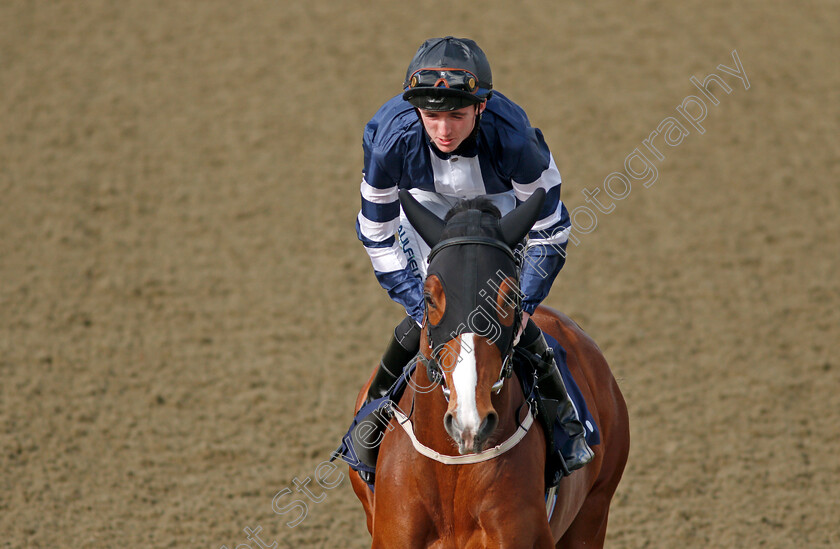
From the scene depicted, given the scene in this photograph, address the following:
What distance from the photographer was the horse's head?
3.01m

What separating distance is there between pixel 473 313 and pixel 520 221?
1.45 feet

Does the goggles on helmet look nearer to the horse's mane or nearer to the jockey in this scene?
the jockey

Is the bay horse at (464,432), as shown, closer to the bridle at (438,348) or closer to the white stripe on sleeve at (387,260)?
the bridle at (438,348)

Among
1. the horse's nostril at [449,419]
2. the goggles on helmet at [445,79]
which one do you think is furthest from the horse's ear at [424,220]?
the horse's nostril at [449,419]

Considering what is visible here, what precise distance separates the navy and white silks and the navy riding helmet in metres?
0.23

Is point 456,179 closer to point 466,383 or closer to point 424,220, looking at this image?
point 424,220

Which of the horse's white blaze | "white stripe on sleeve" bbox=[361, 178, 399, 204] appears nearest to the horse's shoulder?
"white stripe on sleeve" bbox=[361, 178, 399, 204]

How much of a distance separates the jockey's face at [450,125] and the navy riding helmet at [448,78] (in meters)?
0.04

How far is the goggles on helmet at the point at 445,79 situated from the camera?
3572 millimetres

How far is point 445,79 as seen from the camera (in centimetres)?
358

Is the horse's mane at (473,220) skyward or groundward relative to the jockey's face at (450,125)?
groundward

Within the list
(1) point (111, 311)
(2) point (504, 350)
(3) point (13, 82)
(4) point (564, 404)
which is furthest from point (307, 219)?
(2) point (504, 350)

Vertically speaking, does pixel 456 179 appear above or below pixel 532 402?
above

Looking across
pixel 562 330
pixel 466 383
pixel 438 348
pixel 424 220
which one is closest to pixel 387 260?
pixel 424 220
